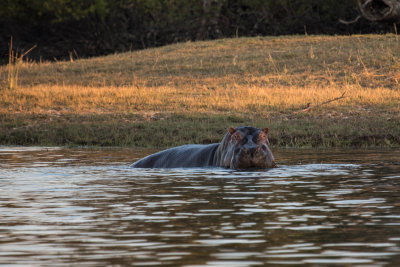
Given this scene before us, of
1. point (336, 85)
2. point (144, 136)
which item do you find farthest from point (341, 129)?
point (336, 85)

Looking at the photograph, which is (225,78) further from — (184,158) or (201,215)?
(201,215)

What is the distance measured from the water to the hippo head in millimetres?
172

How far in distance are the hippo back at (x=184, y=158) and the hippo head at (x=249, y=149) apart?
0.91 meters

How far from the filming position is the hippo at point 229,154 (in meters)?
11.1

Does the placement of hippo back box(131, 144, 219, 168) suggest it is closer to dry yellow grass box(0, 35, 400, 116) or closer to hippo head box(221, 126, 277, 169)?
hippo head box(221, 126, 277, 169)

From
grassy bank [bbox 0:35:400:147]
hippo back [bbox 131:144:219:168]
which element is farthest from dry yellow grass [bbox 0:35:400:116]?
hippo back [bbox 131:144:219:168]

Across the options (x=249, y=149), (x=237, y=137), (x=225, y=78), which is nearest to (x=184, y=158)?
(x=237, y=137)

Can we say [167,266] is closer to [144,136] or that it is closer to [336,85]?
[144,136]

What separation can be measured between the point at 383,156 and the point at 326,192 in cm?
497

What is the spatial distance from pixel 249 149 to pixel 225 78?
61.8ft

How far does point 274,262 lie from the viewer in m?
5.29

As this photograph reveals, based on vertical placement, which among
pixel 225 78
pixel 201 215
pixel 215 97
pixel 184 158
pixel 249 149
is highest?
pixel 225 78

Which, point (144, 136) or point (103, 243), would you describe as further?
point (144, 136)

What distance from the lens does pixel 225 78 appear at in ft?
97.6
